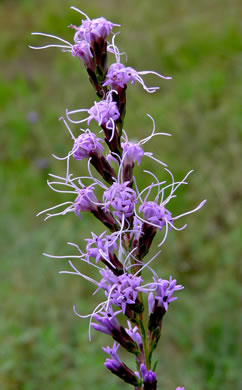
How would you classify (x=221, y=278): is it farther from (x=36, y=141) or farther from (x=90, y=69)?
(x=36, y=141)

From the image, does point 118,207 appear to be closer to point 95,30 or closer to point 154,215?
point 154,215

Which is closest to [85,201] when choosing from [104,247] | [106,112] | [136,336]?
[104,247]

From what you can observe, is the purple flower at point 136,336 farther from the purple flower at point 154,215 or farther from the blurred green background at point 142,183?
the blurred green background at point 142,183

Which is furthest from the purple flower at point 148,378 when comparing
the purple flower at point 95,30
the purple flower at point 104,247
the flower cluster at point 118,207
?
the purple flower at point 95,30

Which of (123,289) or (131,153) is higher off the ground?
(131,153)

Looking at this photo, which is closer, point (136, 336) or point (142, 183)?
point (136, 336)

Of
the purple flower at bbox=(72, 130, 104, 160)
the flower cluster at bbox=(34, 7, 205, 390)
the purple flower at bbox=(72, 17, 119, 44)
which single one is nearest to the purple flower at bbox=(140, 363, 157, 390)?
the flower cluster at bbox=(34, 7, 205, 390)

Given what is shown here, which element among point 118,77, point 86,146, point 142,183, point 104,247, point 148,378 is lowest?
point 148,378
